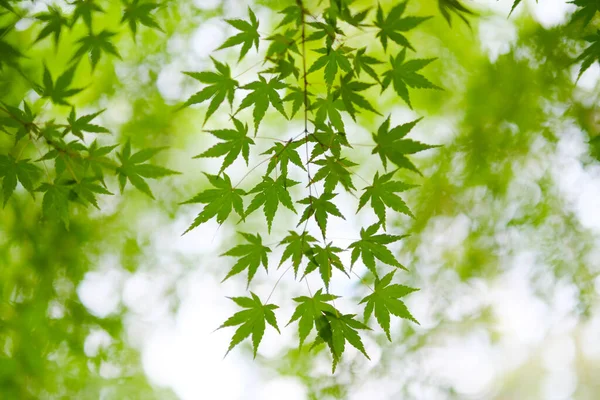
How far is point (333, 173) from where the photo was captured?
4.30 ft

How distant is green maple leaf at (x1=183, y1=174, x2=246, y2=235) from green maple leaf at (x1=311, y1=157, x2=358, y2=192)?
0.30m

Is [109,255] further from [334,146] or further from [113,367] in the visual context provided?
[334,146]

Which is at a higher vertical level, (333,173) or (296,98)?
(296,98)

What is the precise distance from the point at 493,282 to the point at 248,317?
3767mm

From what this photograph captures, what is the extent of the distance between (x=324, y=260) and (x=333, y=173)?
1.00ft

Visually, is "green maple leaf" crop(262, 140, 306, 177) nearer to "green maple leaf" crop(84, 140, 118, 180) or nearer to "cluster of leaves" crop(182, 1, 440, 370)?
"cluster of leaves" crop(182, 1, 440, 370)

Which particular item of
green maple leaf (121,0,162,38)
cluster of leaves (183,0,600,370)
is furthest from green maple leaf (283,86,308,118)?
green maple leaf (121,0,162,38)

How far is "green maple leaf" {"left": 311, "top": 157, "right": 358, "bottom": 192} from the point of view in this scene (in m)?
1.23

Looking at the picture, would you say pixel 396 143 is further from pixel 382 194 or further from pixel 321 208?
pixel 321 208

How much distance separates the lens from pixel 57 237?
3836 millimetres

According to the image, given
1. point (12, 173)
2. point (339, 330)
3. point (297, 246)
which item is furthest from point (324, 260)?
point (12, 173)

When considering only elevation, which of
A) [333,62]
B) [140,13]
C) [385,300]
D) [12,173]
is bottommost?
[385,300]

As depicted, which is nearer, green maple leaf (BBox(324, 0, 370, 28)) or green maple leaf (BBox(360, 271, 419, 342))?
green maple leaf (BBox(324, 0, 370, 28))

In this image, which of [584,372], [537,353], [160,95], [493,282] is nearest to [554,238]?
[493,282]
